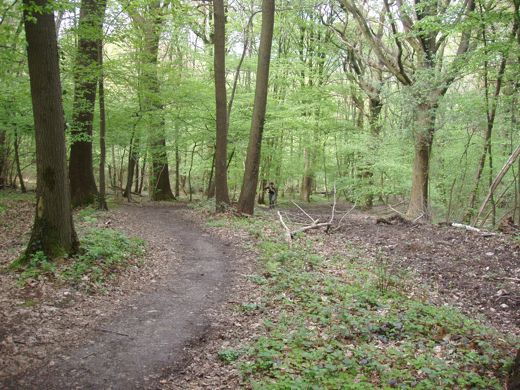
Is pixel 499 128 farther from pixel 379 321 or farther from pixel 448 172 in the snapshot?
pixel 379 321

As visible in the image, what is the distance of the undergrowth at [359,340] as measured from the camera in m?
4.20

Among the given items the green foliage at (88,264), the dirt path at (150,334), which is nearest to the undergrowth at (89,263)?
the green foliage at (88,264)

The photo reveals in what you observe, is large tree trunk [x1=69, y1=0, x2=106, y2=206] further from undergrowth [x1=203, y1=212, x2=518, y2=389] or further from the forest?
undergrowth [x1=203, y1=212, x2=518, y2=389]

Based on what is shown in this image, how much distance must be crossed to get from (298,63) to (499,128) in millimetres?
11318

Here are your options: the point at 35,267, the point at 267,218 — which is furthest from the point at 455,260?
the point at 35,267

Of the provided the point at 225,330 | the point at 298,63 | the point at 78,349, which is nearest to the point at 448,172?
the point at 298,63

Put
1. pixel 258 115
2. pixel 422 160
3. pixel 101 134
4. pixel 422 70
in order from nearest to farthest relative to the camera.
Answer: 1. pixel 101 134
2. pixel 422 70
3. pixel 258 115
4. pixel 422 160

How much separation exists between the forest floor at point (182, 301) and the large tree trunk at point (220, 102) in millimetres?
2605

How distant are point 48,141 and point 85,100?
7835mm

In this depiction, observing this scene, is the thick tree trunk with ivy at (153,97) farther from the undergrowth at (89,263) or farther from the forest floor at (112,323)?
the forest floor at (112,323)

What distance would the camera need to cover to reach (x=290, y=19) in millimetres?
24906

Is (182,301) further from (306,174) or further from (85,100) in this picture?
(306,174)

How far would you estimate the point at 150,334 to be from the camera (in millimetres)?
5336

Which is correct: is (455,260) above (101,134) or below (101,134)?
below
